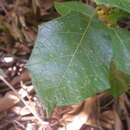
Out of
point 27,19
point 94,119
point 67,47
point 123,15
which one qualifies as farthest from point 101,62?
point 27,19

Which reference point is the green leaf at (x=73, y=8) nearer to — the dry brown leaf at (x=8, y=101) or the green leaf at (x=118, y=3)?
the green leaf at (x=118, y=3)

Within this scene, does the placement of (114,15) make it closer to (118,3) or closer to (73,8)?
(73,8)

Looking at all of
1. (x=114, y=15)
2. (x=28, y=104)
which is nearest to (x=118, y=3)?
(x=114, y=15)

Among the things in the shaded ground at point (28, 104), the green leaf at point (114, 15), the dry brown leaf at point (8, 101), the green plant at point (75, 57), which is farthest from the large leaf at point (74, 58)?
the dry brown leaf at point (8, 101)

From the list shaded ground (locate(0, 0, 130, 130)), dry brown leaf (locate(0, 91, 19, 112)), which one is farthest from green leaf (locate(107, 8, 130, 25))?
dry brown leaf (locate(0, 91, 19, 112))

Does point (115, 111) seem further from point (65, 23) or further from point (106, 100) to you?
point (65, 23)

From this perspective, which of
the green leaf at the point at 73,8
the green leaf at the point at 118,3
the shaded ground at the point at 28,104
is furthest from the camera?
the shaded ground at the point at 28,104

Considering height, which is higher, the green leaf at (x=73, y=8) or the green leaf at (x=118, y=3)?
the green leaf at (x=118, y=3)

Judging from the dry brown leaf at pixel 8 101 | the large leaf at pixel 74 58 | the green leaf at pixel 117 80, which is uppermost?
the large leaf at pixel 74 58
